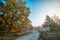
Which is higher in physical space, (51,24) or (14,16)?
(14,16)

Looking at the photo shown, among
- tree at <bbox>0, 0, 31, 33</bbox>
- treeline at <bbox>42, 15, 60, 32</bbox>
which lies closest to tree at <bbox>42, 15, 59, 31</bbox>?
treeline at <bbox>42, 15, 60, 32</bbox>

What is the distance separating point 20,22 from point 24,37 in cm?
40

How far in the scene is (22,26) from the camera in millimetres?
2561

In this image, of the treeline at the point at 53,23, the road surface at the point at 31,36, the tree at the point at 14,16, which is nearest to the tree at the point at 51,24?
the treeline at the point at 53,23

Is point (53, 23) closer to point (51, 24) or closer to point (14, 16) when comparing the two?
point (51, 24)

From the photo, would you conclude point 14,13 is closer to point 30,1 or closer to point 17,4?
point 17,4

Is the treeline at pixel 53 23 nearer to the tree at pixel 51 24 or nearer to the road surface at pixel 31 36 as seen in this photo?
the tree at pixel 51 24

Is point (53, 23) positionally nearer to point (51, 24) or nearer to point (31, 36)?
point (51, 24)

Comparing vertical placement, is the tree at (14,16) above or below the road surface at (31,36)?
above

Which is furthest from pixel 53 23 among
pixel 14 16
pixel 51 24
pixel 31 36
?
pixel 14 16

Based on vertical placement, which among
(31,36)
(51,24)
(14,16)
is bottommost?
(31,36)

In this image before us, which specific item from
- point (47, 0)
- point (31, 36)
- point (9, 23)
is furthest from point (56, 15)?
point (9, 23)

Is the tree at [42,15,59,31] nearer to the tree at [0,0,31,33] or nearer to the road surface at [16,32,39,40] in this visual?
the road surface at [16,32,39,40]

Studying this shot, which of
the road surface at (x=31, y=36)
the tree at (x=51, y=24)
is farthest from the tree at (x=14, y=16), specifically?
the tree at (x=51, y=24)
